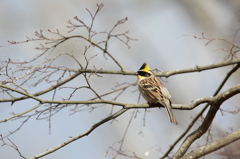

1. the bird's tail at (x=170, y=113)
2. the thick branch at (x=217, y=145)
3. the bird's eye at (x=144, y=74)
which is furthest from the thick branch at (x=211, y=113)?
the bird's eye at (x=144, y=74)

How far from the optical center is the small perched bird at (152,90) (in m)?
5.42

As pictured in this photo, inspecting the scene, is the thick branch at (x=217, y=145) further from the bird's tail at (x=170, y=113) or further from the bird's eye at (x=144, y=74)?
the bird's eye at (x=144, y=74)

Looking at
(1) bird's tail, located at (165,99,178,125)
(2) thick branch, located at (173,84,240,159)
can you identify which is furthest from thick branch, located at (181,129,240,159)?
(1) bird's tail, located at (165,99,178,125)

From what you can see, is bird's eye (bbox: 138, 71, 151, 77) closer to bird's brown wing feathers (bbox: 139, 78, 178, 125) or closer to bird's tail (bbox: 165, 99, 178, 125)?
bird's brown wing feathers (bbox: 139, 78, 178, 125)

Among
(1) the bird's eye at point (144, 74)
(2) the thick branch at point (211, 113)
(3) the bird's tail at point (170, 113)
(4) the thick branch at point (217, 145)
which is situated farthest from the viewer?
(1) the bird's eye at point (144, 74)

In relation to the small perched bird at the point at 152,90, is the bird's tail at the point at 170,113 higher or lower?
lower

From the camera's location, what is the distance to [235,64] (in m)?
5.98

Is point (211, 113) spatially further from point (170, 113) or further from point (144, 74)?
point (144, 74)

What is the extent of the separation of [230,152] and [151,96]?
7.64ft

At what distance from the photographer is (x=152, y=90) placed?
19.2 feet

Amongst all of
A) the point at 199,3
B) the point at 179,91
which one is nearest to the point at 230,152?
the point at 179,91

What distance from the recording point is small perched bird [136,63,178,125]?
5.42m

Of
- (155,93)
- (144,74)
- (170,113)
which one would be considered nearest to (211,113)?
(170,113)

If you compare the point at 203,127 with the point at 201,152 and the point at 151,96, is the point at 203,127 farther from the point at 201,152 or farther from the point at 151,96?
the point at 151,96
